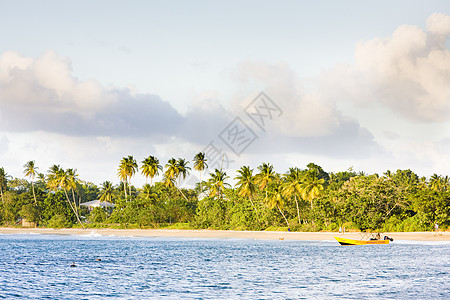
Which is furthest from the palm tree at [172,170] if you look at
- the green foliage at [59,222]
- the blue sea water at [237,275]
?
the blue sea water at [237,275]

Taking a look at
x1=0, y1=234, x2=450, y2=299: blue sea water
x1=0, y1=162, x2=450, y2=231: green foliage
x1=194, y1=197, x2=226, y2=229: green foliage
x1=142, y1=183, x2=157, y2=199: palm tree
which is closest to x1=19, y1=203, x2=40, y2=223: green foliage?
x1=0, y1=162, x2=450, y2=231: green foliage

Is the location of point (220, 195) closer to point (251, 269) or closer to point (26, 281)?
point (251, 269)

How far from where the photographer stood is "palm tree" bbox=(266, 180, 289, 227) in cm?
8626

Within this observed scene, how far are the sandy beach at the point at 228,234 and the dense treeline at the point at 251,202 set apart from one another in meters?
2.62

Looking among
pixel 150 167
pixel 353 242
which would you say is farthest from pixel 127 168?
pixel 353 242

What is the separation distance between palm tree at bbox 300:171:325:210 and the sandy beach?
6.12 meters

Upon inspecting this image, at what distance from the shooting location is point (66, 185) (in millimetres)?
120188

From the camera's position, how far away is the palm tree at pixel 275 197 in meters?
86.3

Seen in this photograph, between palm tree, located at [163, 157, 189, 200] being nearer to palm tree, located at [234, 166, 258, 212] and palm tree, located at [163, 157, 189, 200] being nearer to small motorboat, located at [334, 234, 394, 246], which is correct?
palm tree, located at [234, 166, 258, 212]

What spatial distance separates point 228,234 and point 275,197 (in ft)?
37.1

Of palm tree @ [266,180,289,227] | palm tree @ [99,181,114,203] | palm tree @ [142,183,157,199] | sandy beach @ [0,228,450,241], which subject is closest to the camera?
sandy beach @ [0,228,450,241]

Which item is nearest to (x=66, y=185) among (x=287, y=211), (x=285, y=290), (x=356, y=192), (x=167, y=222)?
(x=167, y=222)

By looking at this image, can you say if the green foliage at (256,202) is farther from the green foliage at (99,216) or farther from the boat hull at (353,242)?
the boat hull at (353,242)

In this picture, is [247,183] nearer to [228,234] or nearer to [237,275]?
[228,234]
